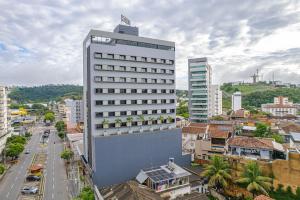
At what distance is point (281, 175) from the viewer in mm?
36281

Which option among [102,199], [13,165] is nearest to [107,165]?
[102,199]

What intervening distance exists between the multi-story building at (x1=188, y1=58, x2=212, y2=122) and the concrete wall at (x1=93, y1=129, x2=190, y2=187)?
44245 mm

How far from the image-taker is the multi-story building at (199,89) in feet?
296

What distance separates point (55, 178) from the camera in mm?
48625

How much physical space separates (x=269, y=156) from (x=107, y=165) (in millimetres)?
28170

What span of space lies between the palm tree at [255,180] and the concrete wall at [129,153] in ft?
54.2

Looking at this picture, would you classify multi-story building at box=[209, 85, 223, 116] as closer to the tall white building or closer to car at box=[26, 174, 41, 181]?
the tall white building

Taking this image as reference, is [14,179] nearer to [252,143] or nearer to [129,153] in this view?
[129,153]

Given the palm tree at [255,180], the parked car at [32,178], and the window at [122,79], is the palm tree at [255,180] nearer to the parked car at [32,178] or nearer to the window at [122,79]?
the window at [122,79]

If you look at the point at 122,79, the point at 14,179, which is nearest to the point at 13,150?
the point at 14,179

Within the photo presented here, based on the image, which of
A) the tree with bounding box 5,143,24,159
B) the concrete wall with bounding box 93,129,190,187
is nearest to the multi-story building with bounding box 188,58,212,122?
the concrete wall with bounding box 93,129,190,187

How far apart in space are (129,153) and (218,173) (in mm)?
15766

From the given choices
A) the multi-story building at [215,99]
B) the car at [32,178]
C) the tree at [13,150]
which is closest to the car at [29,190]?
the car at [32,178]

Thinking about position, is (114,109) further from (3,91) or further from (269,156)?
(3,91)
